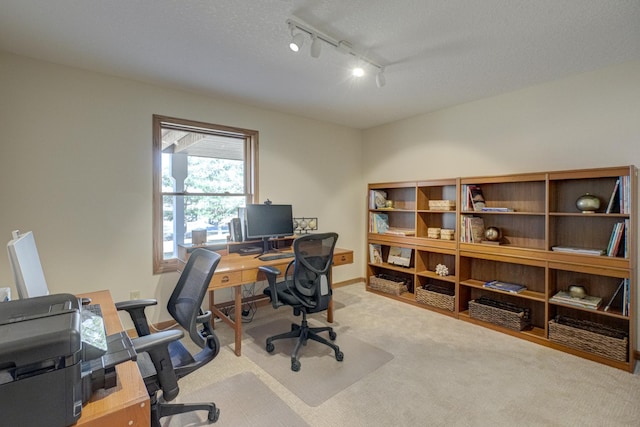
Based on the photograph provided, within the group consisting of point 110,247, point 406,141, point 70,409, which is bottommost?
point 70,409

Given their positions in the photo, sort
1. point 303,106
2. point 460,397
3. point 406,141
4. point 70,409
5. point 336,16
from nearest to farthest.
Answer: point 70,409 → point 336,16 → point 460,397 → point 303,106 → point 406,141

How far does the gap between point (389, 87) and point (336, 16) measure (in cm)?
130

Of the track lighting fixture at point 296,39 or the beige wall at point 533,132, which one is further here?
the beige wall at point 533,132

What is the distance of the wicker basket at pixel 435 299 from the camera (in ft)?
11.3

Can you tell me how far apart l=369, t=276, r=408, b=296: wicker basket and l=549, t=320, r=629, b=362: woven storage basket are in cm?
165

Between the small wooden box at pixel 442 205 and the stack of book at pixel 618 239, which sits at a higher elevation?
the small wooden box at pixel 442 205

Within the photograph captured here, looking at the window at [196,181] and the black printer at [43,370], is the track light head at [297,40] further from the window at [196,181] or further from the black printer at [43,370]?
the black printer at [43,370]

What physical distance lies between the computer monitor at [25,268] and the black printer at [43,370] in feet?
0.80

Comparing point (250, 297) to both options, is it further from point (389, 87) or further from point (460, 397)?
point (389, 87)

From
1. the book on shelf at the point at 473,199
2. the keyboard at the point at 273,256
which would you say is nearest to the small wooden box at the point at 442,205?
the book on shelf at the point at 473,199

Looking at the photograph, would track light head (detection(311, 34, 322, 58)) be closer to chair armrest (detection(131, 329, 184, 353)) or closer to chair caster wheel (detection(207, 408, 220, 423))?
chair armrest (detection(131, 329, 184, 353))

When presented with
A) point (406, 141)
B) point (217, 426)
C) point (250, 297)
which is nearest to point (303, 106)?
point (406, 141)

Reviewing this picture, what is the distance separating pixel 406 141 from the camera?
4.18 meters

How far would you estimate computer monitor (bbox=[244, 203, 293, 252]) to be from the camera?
10.7 feet
